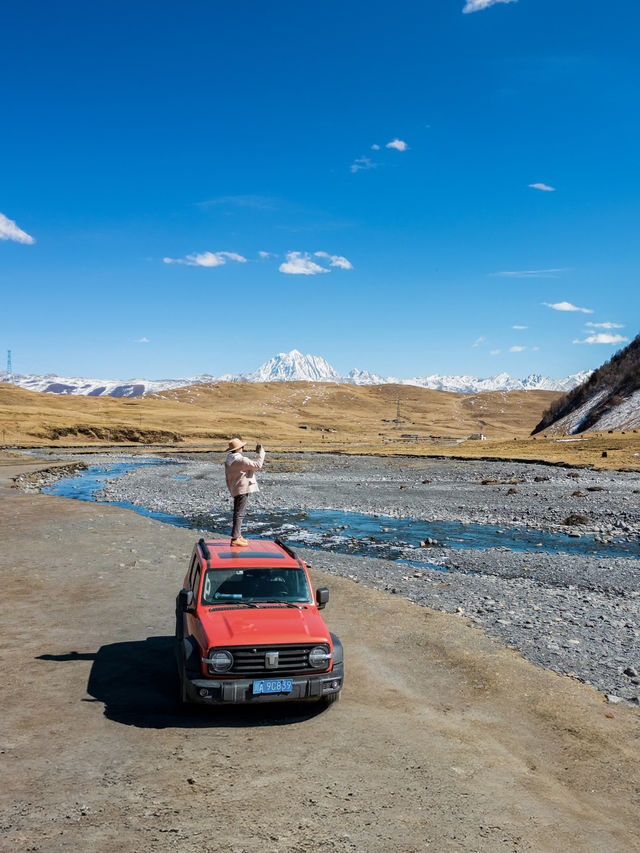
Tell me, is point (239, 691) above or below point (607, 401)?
below

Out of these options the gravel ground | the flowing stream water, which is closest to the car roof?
the gravel ground

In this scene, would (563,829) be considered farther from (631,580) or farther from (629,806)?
(631,580)

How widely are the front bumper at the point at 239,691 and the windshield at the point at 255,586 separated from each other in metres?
1.44

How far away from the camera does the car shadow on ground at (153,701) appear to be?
370 inches

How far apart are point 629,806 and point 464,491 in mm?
40448

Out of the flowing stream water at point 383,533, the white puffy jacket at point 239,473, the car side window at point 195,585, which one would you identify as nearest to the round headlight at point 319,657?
the car side window at point 195,585

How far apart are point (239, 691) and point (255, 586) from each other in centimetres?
190

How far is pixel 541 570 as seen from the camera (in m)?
22.2

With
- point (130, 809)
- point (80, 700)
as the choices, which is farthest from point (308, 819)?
point (80, 700)

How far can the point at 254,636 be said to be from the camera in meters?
9.05

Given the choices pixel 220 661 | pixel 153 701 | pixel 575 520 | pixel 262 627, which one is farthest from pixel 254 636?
pixel 575 520

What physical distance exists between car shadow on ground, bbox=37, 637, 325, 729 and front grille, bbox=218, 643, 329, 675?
0.98 metres

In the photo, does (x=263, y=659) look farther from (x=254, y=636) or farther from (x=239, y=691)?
(x=239, y=691)

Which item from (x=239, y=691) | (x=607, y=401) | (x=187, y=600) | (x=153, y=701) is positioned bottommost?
(x=153, y=701)
